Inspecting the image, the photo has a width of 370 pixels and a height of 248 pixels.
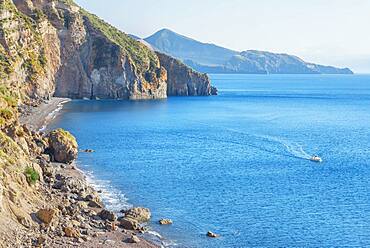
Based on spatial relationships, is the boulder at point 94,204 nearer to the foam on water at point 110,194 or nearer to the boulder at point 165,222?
the foam on water at point 110,194

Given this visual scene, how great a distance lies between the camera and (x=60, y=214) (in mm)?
52250

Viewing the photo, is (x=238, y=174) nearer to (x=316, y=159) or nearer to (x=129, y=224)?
(x=316, y=159)

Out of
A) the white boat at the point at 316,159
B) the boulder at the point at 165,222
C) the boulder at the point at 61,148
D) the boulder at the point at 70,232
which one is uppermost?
the boulder at the point at 61,148

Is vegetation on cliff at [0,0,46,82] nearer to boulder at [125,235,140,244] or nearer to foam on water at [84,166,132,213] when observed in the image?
foam on water at [84,166,132,213]

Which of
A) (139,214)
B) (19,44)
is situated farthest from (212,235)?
(19,44)

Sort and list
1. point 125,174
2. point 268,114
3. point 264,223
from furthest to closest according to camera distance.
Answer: point 268,114
point 125,174
point 264,223

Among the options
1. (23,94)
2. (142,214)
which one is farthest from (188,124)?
(142,214)

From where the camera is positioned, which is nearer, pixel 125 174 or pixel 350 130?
pixel 125 174

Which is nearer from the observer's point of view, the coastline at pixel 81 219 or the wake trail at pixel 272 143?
the coastline at pixel 81 219

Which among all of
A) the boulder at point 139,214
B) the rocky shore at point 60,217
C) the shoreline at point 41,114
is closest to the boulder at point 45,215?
the rocky shore at point 60,217

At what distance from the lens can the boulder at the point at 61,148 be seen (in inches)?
3231

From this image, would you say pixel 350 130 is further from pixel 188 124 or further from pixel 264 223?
pixel 264 223

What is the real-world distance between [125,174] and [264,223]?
93.9 ft

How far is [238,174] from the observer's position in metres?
82.6
